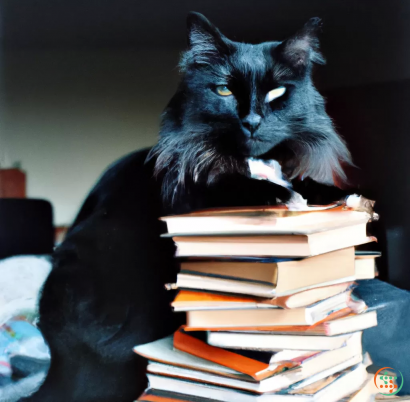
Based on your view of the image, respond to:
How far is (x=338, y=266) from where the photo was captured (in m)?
0.73

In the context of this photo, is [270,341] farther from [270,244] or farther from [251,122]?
[251,122]

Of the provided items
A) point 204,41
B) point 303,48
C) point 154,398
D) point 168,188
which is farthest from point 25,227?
point 303,48

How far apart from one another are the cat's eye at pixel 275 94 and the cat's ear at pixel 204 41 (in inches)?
4.9

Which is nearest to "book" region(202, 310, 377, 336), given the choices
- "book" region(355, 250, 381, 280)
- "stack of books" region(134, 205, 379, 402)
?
"stack of books" region(134, 205, 379, 402)

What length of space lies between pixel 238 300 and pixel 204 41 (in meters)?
0.51

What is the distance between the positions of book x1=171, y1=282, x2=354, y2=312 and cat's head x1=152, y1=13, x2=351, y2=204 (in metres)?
0.21

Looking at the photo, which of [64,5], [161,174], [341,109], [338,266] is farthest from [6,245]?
[341,109]

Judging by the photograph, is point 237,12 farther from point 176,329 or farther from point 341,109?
point 176,329

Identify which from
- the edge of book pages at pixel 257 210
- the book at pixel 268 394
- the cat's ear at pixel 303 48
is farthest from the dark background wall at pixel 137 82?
the book at pixel 268 394

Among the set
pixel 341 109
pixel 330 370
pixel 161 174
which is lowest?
pixel 330 370

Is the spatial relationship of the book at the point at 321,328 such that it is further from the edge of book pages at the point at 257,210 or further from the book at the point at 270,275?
the edge of book pages at the point at 257,210

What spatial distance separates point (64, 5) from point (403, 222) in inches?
33.3

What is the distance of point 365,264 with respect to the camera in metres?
0.84

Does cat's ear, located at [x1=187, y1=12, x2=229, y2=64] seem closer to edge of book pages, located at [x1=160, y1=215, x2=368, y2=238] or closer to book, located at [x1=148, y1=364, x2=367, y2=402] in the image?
edge of book pages, located at [x1=160, y1=215, x2=368, y2=238]
